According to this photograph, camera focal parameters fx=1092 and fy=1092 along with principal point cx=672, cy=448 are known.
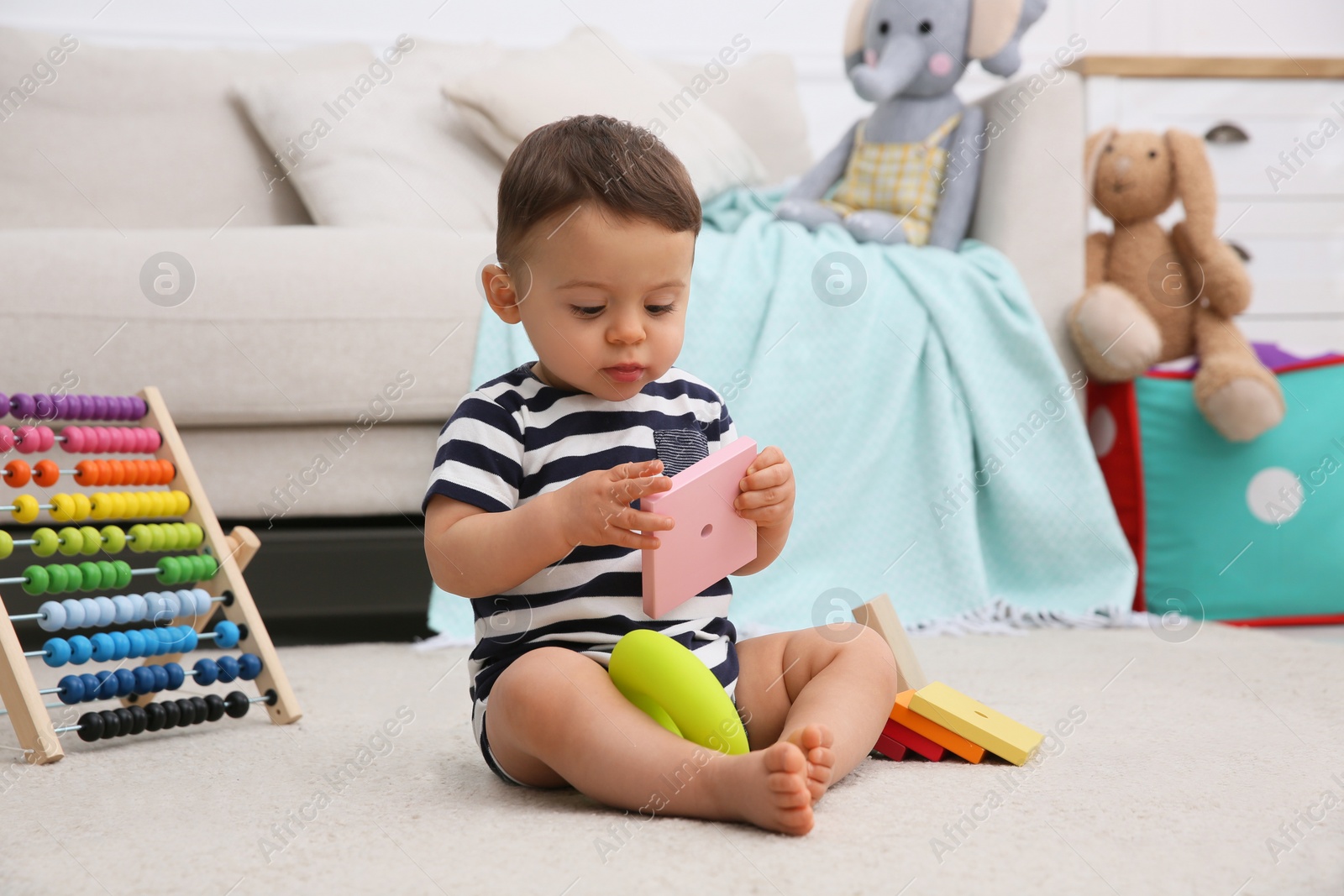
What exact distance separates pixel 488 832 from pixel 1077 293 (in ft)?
3.91

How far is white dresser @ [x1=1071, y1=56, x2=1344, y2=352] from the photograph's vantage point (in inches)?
91.7

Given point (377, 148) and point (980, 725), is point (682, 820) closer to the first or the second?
point (980, 725)

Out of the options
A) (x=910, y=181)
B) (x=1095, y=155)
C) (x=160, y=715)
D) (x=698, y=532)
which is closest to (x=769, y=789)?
(x=698, y=532)

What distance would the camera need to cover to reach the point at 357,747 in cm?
83

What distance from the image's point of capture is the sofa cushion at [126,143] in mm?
1716

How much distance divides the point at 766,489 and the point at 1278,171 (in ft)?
7.22

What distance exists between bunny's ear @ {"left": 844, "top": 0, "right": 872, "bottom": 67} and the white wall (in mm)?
976

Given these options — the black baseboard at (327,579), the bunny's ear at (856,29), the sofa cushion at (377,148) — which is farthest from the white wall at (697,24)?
the black baseboard at (327,579)

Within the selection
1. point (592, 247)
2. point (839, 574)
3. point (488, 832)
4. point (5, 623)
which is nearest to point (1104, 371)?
point (839, 574)

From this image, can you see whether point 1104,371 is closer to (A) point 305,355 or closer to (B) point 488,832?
(A) point 305,355

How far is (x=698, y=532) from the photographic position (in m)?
0.68

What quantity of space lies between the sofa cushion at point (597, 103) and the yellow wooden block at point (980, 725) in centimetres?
105

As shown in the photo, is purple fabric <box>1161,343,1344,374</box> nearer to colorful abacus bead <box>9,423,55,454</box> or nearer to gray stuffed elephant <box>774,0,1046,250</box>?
gray stuffed elephant <box>774,0,1046,250</box>

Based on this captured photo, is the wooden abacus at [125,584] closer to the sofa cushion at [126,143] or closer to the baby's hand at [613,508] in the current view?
the baby's hand at [613,508]
